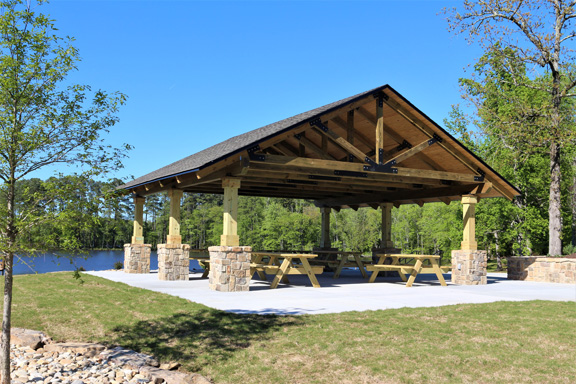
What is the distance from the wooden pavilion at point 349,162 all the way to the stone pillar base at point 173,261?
249 mm

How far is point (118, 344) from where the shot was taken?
6.86 metres

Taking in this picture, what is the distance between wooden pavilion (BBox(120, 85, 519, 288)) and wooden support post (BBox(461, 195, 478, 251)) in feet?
0.04

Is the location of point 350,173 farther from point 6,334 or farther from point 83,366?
point 6,334

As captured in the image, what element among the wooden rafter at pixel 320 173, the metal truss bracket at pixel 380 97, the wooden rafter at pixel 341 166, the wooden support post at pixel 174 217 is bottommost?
the wooden support post at pixel 174 217

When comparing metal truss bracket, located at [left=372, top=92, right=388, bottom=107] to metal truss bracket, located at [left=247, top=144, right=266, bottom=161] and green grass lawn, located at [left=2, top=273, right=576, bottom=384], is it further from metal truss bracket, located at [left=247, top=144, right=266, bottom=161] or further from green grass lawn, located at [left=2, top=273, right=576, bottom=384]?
green grass lawn, located at [left=2, top=273, right=576, bottom=384]

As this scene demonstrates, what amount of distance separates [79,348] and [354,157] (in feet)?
30.7

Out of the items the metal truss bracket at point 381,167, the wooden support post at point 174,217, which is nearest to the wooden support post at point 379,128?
the metal truss bracket at point 381,167

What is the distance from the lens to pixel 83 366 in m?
6.23

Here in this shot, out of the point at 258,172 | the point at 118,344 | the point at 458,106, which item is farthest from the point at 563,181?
the point at 118,344

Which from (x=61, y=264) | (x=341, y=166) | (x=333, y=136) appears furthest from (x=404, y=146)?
(x=61, y=264)

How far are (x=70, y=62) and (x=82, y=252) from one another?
7.74 feet

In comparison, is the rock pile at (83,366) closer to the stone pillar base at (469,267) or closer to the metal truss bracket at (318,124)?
the metal truss bracket at (318,124)

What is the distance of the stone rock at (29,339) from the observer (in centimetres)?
709

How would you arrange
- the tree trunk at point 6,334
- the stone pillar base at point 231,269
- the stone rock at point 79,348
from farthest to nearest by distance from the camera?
the stone pillar base at point 231,269 → the stone rock at point 79,348 → the tree trunk at point 6,334
